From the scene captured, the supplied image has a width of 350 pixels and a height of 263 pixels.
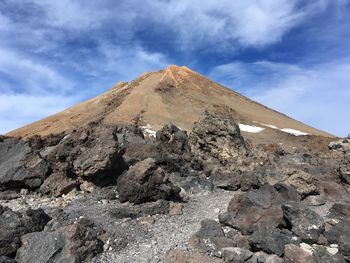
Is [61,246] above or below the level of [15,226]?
below

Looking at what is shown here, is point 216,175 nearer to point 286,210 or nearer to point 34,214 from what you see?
point 286,210

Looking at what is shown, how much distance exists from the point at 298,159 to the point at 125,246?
1712 cm

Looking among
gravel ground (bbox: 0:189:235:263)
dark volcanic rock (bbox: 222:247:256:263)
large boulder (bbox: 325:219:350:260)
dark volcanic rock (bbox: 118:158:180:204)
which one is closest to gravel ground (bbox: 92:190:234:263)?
gravel ground (bbox: 0:189:235:263)

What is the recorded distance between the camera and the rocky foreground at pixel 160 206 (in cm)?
1107

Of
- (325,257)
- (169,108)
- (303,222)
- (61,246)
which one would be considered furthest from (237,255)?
(169,108)

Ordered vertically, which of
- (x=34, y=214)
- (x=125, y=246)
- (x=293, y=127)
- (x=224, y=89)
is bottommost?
(x=125, y=246)

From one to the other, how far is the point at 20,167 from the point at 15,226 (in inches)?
249

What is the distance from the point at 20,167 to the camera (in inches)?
695

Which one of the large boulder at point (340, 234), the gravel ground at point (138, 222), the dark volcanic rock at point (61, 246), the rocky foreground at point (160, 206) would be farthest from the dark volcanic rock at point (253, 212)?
the dark volcanic rock at point (61, 246)

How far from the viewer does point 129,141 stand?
23797 mm

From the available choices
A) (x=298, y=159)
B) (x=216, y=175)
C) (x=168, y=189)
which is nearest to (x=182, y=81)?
(x=298, y=159)

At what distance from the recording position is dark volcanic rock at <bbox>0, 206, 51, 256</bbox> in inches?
436

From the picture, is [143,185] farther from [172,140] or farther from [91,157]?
[172,140]

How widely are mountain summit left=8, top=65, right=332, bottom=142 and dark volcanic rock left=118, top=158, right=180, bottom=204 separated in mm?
34243
